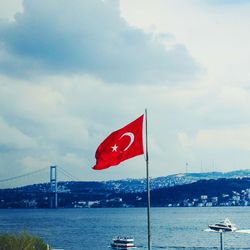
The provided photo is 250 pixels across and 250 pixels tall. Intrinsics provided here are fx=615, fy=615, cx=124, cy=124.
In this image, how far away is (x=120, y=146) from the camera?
1661cm

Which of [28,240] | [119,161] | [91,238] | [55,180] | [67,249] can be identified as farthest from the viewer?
[55,180]

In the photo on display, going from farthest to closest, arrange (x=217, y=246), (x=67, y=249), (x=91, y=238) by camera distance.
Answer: (x=91, y=238) → (x=217, y=246) → (x=67, y=249)

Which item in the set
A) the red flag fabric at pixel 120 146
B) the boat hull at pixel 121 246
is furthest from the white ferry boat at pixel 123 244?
the red flag fabric at pixel 120 146

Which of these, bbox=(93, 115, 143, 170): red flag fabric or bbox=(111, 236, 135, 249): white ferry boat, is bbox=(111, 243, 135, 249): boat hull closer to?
bbox=(111, 236, 135, 249): white ferry boat

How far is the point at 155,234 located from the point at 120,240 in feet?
82.3

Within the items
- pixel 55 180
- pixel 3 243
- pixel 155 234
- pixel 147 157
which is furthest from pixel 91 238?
pixel 55 180

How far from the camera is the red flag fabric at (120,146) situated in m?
16.6

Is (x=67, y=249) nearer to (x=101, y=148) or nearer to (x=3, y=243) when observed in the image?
(x=3, y=243)

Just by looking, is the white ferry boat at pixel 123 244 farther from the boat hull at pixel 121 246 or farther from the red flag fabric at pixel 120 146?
the red flag fabric at pixel 120 146

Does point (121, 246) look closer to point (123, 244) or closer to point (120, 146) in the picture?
point (123, 244)

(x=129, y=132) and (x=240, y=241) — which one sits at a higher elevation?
(x=129, y=132)

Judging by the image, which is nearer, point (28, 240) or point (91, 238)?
point (28, 240)

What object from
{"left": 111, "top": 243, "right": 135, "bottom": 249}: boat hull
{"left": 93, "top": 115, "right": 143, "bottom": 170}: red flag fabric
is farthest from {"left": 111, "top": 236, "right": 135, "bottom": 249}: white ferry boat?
{"left": 93, "top": 115, "right": 143, "bottom": 170}: red flag fabric

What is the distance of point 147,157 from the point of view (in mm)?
17188
